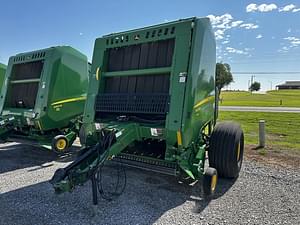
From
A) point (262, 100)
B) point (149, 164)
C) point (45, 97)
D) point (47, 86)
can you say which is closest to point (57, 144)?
point (45, 97)

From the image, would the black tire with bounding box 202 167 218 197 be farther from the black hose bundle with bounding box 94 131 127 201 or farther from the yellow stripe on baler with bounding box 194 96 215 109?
the black hose bundle with bounding box 94 131 127 201

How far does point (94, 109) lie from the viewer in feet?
14.1

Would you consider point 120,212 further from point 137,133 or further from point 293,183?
point 293,183

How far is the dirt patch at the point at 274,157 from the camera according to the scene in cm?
520

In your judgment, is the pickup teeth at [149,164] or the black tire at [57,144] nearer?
the pickup teeth at [149,164]

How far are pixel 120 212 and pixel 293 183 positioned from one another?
286cm

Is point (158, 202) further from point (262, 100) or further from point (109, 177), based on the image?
point (262, 100)

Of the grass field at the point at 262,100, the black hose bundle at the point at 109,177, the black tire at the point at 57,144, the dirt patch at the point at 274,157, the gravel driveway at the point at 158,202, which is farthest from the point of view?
the grass field at the point at 262,100

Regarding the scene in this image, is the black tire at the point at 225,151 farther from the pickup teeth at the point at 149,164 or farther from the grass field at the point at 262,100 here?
the grass field at the point at 262,100

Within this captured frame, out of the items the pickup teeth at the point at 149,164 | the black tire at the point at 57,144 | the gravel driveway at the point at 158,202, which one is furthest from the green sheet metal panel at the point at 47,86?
the pickup teeth at the point at 149,164

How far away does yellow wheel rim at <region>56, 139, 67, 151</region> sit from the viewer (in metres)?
5.65

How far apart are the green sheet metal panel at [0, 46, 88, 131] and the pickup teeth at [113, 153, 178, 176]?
8.82 ft

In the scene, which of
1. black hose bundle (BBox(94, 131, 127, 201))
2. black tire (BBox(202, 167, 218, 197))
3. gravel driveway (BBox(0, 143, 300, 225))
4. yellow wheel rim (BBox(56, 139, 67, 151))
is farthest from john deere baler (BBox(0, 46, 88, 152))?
black tire (BBox(202, 167, 218, 197))

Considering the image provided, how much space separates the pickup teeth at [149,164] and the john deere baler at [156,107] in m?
0.01
